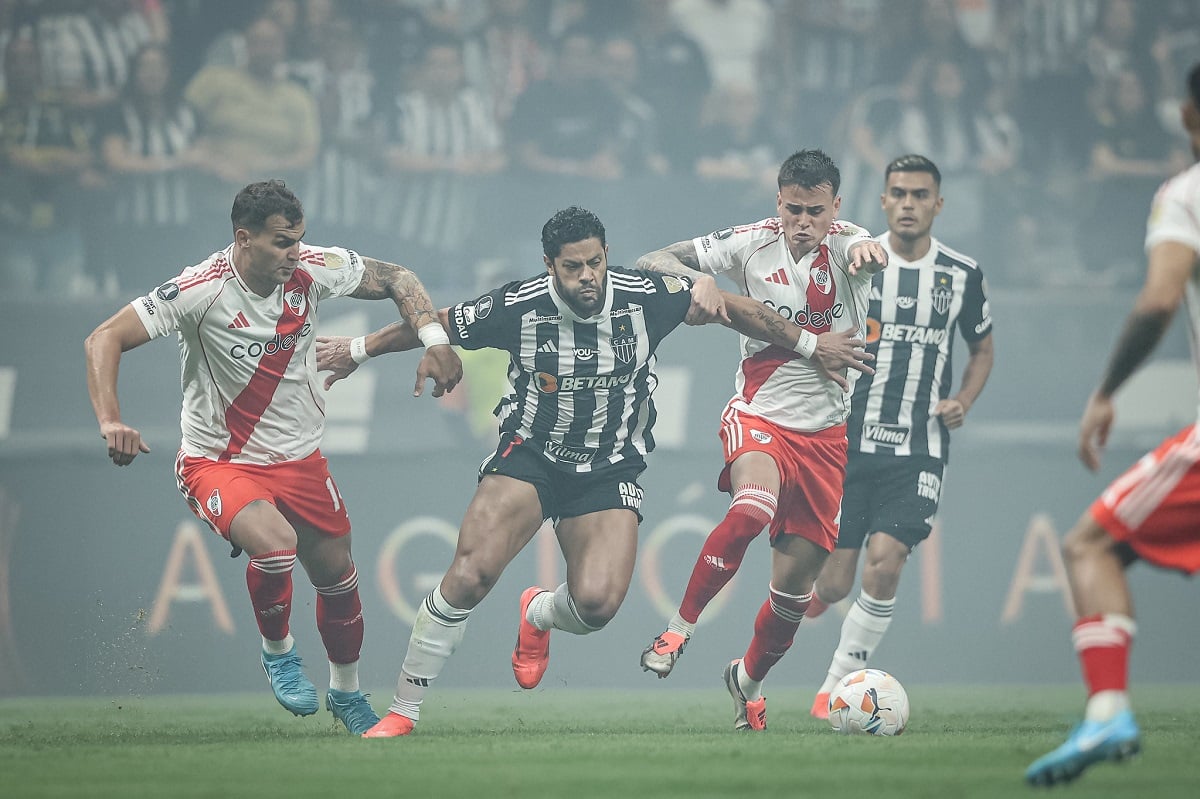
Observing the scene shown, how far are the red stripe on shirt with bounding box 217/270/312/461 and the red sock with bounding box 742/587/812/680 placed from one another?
281cm

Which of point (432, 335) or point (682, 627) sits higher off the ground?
point (432, 335)

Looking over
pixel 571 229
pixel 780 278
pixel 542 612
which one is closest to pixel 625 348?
pixel 571 229

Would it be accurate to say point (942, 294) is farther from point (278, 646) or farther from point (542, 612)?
point (278, 646)

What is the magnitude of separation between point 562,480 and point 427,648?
1.07 meters

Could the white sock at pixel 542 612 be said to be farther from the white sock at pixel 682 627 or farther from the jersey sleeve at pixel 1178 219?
the jersey sleeve at pixel 1178 219

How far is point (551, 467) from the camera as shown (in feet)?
24.0

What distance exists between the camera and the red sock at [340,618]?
24.6ft

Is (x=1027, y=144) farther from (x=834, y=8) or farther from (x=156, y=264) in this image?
(x=156, y=264)

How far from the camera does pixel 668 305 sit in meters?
7.29

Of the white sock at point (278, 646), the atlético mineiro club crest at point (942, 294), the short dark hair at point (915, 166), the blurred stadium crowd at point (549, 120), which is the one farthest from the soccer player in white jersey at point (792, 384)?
the blurred stadium crowd at point (549, 120)

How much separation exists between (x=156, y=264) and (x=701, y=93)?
5.10 meters

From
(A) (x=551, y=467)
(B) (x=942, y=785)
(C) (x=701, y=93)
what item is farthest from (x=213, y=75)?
(B) (x=942, y=785)

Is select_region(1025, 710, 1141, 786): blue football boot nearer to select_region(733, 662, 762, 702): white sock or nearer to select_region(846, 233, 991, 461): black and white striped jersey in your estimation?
select_region(733, 662, 762, 702): white sock

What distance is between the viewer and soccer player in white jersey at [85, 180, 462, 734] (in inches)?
270
